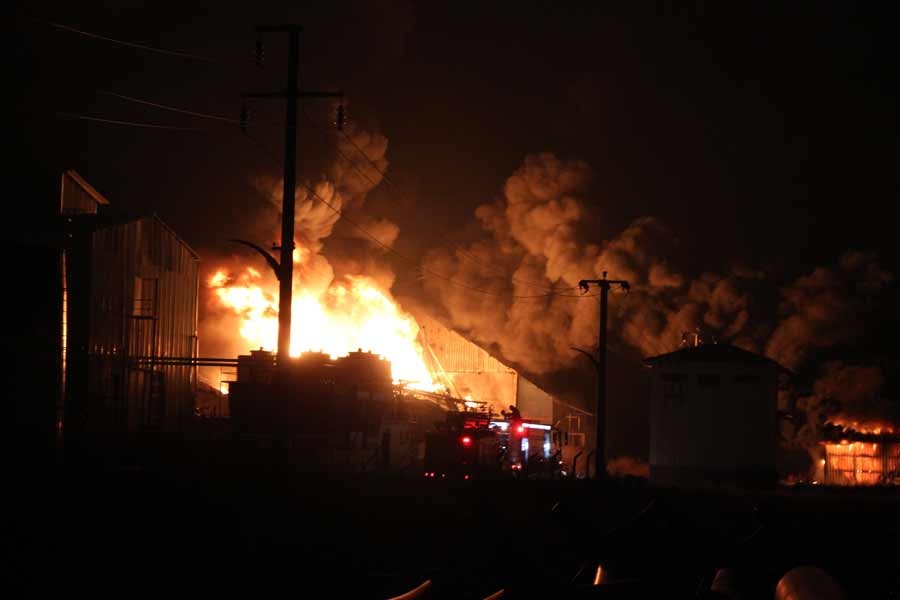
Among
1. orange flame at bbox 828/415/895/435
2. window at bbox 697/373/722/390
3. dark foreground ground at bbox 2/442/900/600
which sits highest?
window at bbox 697/373/722/390

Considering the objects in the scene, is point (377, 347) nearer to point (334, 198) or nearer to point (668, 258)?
point (334, 198)

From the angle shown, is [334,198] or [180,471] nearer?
[180,471]

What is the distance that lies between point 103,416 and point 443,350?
3231 centimetres

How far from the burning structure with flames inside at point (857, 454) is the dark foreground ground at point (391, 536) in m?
26.7

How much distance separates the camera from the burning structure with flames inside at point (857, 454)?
58.2m

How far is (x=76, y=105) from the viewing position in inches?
2298

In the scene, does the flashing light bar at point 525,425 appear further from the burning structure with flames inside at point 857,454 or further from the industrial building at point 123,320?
the burning structure with flames inside at point 857,454

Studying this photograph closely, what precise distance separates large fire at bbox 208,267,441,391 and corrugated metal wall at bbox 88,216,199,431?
7776 millimetres

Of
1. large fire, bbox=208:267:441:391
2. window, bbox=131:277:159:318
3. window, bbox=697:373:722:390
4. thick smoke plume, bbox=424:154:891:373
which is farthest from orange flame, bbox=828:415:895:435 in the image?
window, bbox=131:277:159:318

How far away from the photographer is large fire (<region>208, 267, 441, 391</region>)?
60.4 meters

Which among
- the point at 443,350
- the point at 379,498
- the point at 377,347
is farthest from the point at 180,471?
the point at 443,350

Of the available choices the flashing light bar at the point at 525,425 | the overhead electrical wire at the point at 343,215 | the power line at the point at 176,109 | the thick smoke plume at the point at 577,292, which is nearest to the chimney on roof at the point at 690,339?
the thick smoke plume at the point at 577,292

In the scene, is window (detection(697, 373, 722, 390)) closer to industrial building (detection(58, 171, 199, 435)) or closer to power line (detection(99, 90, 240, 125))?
industrial building (detection(58, 171, 199, 435))

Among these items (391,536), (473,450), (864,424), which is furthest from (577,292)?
(391,536)
